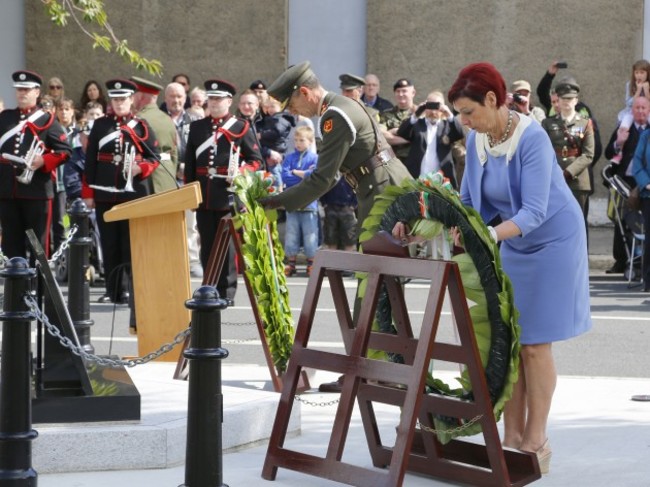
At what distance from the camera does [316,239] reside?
653 inches

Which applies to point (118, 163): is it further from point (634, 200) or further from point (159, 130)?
point (634, 200)

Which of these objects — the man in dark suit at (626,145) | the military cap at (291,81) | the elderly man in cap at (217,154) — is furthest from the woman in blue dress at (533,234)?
the man in dark suit at (626,145)

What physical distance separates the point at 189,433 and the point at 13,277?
103cm

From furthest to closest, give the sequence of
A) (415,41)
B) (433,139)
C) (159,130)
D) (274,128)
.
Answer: (415,41), (274,128), (433,139), (159,130)

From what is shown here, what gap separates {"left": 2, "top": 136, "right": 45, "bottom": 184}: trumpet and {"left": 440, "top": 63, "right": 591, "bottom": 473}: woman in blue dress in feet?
25.6

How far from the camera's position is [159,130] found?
1424 centimetres

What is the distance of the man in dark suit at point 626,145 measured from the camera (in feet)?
51.5

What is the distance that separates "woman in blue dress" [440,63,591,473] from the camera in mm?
6406

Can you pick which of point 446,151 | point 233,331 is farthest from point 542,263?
point 446,151

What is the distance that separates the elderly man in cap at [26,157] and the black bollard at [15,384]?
7.94 m

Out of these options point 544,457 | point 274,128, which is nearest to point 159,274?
point 544,457

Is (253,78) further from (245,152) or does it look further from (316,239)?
(245,152)

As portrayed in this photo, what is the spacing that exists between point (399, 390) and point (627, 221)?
10153 millimetres

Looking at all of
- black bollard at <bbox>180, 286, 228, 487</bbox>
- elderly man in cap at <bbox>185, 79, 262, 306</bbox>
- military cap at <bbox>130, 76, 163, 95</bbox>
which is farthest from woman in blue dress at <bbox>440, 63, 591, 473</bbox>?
military cap at <bbox>130, 76, 163, 95</bbox>
